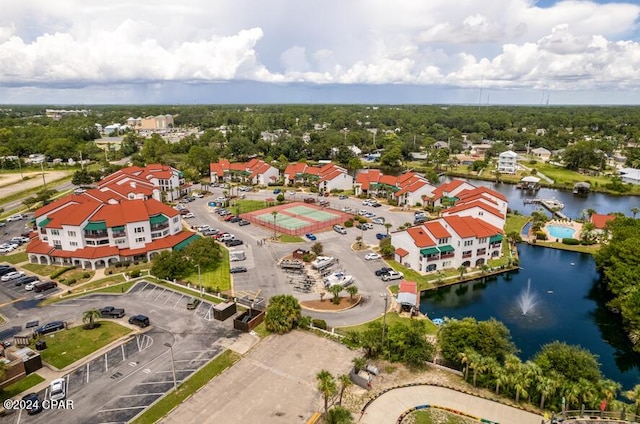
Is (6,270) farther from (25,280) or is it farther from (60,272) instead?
(60,272)

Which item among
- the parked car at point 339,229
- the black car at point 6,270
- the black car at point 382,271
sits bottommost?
the black car at point 6,270

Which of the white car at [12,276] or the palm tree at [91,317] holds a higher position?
the palm tree at [91,317]

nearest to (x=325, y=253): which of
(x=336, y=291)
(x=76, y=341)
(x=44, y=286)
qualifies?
(x=336, y=291)

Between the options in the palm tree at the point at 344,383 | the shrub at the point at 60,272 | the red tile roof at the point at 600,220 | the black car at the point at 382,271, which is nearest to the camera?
the palm tree at the point at 344,383

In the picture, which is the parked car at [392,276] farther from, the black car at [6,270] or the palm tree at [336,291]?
the black car at [6,270]

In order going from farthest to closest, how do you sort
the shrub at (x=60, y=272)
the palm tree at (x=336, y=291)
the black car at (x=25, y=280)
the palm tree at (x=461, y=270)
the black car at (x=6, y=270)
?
the black car at (x=6, y=270)
the palm tree at (x=461, y=270)
the shrub at (x=60, y=272)
the black car at (x=25, y=280)
the palm tree at (x=336, y=291)

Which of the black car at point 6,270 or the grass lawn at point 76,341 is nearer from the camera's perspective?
the grass lawn at point 76,341

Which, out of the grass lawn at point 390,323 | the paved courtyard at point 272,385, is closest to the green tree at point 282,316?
the paved courtyard at point 272,385
